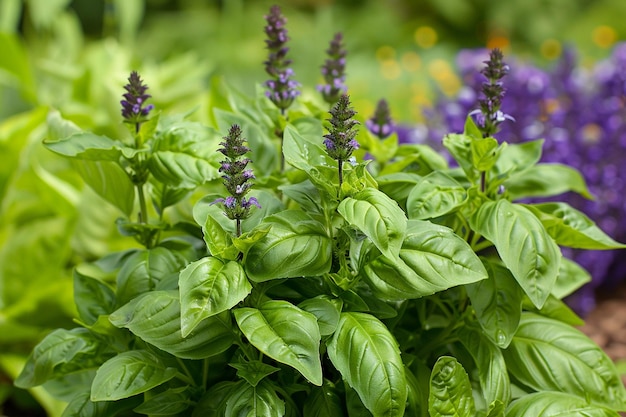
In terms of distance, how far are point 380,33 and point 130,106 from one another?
5.93m

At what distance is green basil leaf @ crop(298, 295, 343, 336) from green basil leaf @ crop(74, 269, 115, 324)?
44cm

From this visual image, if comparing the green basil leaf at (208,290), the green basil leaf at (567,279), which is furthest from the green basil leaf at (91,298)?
the green basil leaf at (567,279)

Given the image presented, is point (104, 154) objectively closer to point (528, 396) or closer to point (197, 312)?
point (197, 312)

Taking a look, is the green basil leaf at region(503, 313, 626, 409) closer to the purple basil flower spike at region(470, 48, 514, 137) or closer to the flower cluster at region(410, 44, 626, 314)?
the purple basil flower spike at region(470, 48, 514, 137)

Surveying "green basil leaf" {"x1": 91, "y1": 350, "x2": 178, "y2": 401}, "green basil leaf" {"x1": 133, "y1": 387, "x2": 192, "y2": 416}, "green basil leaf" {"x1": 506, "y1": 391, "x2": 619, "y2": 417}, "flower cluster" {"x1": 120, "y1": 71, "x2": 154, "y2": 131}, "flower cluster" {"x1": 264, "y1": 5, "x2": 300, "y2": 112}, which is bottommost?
"green basil leaf" {"x1": 133, "y1": 387, "x2": 192, "y2": 416}

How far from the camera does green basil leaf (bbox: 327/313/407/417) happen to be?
1035mm

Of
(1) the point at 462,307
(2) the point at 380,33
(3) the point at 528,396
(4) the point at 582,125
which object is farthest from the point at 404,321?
(2) the point at 380,33

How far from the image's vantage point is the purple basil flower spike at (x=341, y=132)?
108 centimetres

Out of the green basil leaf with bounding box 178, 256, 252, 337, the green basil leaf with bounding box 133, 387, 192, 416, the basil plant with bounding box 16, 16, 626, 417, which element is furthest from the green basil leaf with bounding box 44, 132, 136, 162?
the green basil leaf with bounding box 133, 387, 192, 416

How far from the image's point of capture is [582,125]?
8.53 ft

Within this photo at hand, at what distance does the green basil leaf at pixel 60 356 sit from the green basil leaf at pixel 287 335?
368mm

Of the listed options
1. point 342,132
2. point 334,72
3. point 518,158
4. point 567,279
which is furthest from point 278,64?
point 567,279

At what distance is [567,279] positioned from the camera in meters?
1.48

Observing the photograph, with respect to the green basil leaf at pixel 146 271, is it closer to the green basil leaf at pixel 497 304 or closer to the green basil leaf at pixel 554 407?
the green basil leaf at pixel 497 304
